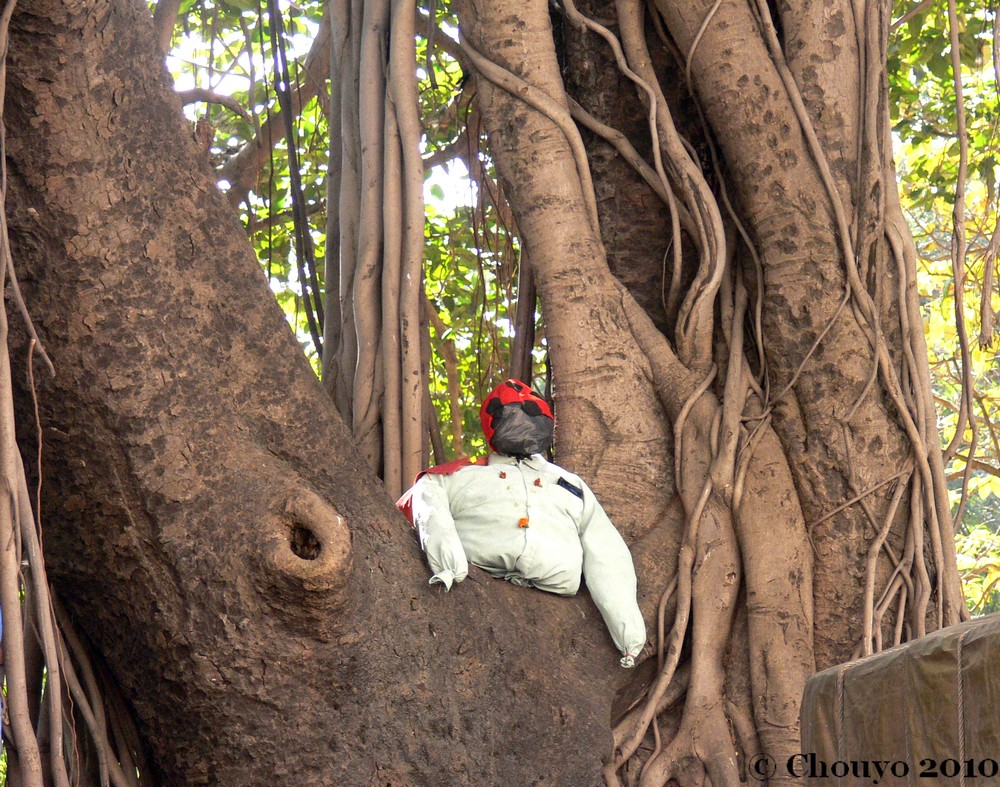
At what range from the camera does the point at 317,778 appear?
152 centimetres

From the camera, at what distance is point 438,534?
→ 1.76 meters

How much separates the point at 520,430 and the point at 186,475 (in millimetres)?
739

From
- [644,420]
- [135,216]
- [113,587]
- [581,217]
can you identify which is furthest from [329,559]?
[581,217]

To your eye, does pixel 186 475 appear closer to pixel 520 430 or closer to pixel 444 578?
pixel 444 578

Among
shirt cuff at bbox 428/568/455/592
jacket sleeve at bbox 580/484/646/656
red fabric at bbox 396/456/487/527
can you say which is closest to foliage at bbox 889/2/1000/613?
jacket sleeve at bbox 580/484/646/656

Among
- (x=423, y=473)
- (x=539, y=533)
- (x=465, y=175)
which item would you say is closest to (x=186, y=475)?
(x=423, y=473)

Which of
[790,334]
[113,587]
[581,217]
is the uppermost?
[581,217]

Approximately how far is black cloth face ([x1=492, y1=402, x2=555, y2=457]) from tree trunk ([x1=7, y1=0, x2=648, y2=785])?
1.57 feet

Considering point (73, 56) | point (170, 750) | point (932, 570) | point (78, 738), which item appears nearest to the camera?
point (73, 56)

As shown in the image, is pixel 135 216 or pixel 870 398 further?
pixel 870 398

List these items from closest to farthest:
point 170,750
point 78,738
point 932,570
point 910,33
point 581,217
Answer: point 170,750, point 78,738, point 932,570, point 581,217, point 910,33

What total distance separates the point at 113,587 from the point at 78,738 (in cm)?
37

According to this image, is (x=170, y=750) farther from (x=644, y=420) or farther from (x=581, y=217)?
(x=581, y=217)

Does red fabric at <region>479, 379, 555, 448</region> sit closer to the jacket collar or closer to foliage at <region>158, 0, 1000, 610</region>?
the jacket collar
